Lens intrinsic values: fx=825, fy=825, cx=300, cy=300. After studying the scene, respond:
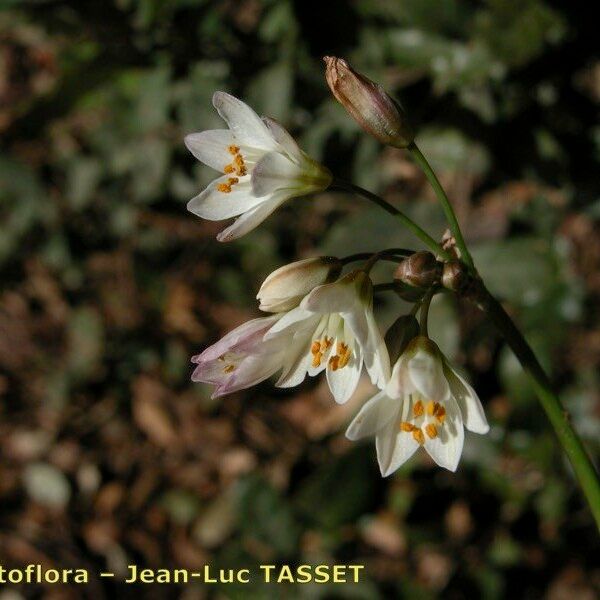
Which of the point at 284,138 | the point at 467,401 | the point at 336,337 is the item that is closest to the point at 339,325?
the point at 336,337

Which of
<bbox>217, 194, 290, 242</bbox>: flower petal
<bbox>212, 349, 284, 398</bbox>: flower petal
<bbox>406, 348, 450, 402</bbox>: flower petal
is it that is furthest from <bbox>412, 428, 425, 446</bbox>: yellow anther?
<bbox>217, 194, 290, 242</bbox>: flower petal

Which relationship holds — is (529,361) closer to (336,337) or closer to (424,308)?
(424,308)

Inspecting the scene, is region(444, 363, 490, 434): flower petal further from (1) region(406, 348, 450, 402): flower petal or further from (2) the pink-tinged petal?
(2) the pink-tinged petal

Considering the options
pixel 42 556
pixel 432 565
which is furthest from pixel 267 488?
pixel 42 556

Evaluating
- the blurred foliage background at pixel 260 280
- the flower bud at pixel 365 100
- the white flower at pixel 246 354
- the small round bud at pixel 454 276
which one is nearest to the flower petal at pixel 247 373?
the white flower at pixel 246 354

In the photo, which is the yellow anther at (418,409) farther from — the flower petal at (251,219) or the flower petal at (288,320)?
the flower petal at (251,219)
